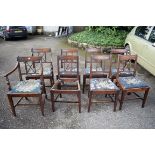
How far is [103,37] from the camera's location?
690 cm

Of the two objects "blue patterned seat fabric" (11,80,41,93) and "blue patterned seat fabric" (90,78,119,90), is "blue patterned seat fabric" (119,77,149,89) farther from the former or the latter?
"blue patterned seat fabric" (11,80,41,93)

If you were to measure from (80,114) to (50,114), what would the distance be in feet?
1.69

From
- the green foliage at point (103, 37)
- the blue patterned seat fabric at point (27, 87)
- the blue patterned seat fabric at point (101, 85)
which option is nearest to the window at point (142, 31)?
the green foliage at point (103, 37)

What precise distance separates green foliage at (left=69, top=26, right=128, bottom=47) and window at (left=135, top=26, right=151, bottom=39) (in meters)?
1.73

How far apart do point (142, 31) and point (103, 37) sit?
2509 mm

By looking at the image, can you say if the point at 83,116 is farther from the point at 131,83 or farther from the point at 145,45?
the point at 145,45

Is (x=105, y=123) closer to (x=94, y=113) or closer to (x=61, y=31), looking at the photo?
(x=94, y=113)

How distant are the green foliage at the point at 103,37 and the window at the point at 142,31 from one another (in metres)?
1.73

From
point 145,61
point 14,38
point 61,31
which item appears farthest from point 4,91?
point 61,31

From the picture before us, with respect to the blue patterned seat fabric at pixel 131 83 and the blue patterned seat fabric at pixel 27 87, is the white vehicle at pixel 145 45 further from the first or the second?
the blue patterned seat fabric at pixel 27 87

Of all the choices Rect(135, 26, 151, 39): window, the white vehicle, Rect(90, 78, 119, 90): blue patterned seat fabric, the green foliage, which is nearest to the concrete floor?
Rect(90, 78, 119, 90): blue patterned seat fabric

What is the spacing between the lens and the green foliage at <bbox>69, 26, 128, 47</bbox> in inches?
256

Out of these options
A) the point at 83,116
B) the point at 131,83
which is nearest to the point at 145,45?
the point at 131,83
